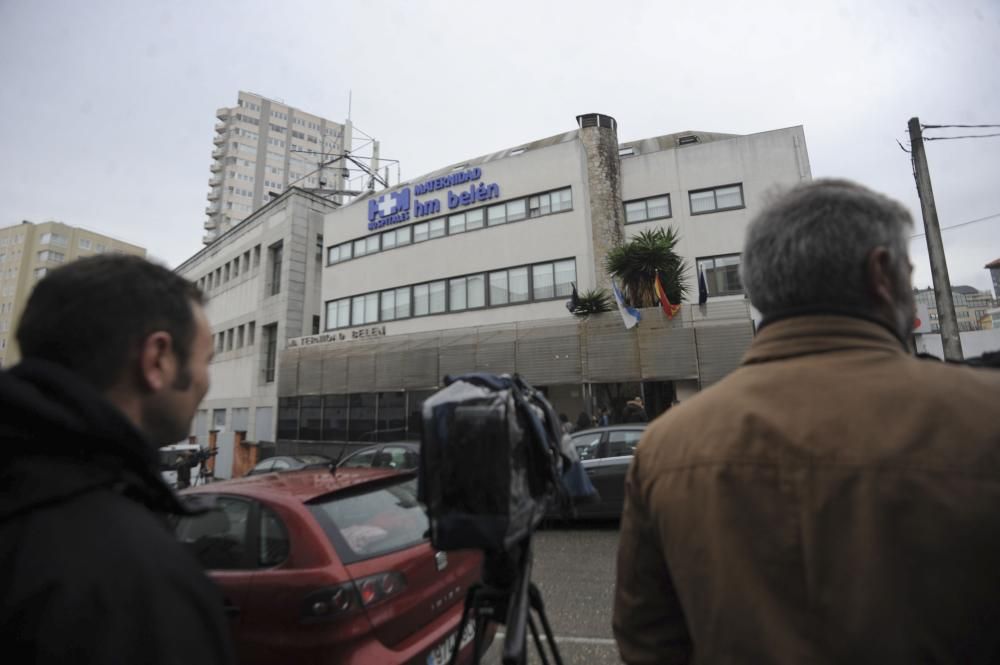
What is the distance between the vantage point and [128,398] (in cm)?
117

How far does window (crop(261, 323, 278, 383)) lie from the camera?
2530 centimetres

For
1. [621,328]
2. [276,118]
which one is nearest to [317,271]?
[621,328]

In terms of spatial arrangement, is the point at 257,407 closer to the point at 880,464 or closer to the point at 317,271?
the point at 317,271

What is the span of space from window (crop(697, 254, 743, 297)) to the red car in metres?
15.2

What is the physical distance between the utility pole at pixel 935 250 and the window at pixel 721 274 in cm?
536

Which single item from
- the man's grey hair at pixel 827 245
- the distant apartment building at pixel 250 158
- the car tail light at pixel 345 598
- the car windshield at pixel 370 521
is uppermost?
the distant apartment building at pixel 250 158

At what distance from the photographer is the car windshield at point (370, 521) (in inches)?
117

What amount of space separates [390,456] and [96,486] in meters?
8.93

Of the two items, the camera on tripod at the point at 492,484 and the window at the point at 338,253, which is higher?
Result: the window at the point at 338,253

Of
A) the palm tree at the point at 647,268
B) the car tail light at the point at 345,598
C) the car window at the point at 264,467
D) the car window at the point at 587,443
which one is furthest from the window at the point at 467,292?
the car tail light at the point at 345,598

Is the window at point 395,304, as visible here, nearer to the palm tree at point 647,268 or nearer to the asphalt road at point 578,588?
the palm tree at point 647,268

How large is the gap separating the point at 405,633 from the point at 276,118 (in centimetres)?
9961

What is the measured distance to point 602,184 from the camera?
17844 mm

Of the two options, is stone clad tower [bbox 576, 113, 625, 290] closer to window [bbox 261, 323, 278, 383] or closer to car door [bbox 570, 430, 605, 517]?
car door [bbox 570, 430, 605, 517]
